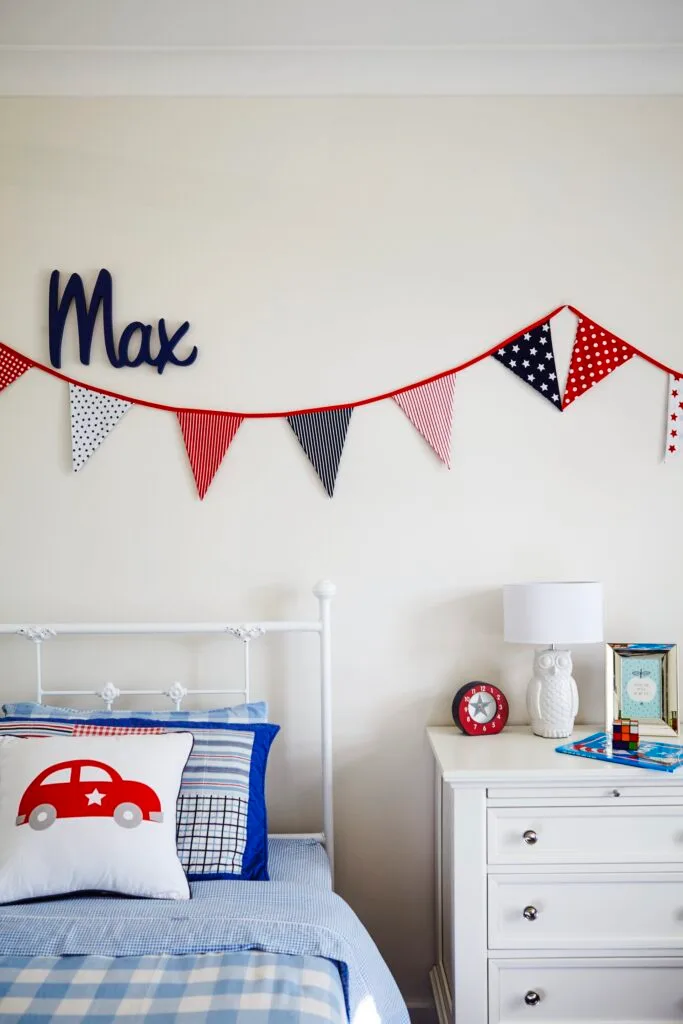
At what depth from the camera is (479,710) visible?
7.25 feet

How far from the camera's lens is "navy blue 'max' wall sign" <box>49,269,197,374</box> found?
2338mm

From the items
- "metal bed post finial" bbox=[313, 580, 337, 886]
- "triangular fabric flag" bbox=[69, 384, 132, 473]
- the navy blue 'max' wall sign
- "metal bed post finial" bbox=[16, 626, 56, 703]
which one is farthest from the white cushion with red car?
the navy blue 'max' wall sign

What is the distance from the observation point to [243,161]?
2379 millimetres

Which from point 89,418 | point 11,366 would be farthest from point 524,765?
point 11,366

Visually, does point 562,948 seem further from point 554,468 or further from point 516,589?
point 554,468

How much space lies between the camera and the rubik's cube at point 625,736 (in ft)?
6.58

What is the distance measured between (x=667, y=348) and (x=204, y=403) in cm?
135

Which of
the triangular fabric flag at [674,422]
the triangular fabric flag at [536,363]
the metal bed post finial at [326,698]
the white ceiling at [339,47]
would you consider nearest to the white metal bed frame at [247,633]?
the metal bed post finial at [326,698]

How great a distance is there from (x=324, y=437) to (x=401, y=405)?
239 millimetres

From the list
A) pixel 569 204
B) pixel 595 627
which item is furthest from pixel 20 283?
pixel 595 627

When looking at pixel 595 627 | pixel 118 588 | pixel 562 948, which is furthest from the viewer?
pixel 118 588

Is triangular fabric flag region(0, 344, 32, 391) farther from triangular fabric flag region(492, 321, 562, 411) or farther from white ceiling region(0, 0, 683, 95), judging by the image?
triangular fabric flag region(492, 321, 562, 411)

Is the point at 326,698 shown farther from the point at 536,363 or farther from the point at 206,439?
the point at 536,363

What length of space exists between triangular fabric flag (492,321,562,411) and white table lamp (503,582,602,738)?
23.0 inches
